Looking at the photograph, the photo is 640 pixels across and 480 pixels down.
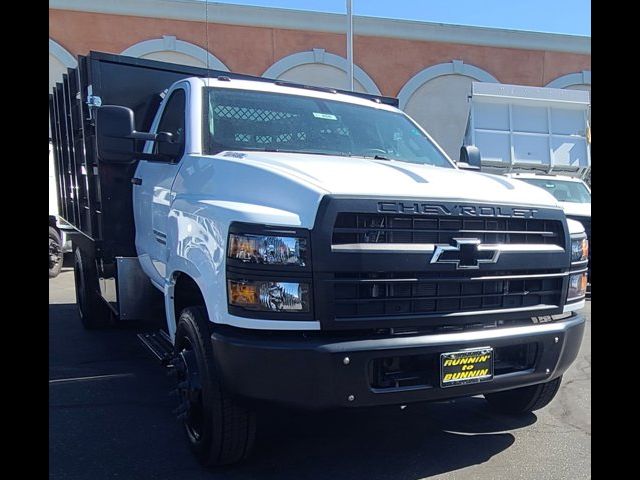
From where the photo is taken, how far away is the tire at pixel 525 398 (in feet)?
13.3

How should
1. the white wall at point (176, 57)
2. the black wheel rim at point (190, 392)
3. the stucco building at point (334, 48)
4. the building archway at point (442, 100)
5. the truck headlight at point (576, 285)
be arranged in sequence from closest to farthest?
the black wheel rim at point (190, 392)
the truck headlight at point (576, 285)
the stucco building at point (334, 48)
the white wall at point (176, 57)
the building archway at point (442, 100)

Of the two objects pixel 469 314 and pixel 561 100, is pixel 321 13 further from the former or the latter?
pixel 469 314

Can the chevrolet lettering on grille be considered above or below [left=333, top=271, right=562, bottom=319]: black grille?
above

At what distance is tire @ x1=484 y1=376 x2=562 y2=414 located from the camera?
404 centimetres

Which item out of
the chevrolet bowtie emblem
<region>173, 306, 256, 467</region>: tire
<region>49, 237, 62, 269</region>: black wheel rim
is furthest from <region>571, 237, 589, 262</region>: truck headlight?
<region>49, 237, 62, 269</region>: black wheel rim

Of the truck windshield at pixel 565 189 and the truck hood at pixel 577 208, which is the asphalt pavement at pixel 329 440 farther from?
the truck windshield at pixel 565 189

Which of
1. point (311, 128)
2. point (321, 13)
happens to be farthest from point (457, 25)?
point (311, 128)

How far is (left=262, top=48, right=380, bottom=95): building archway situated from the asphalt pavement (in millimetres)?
15125

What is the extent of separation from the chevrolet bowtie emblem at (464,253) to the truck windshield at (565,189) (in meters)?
8.46

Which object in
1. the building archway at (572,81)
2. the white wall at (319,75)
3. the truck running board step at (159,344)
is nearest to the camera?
the truck running board step at (159,344)

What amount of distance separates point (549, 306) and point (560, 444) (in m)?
1.00

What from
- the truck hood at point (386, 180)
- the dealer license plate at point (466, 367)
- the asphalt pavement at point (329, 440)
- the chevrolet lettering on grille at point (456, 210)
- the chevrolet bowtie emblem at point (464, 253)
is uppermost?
the truck hood at point (386, 180)

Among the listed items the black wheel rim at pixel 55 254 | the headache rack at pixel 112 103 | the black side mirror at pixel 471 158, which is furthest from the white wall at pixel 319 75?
the black side mirror at pixel 471 158

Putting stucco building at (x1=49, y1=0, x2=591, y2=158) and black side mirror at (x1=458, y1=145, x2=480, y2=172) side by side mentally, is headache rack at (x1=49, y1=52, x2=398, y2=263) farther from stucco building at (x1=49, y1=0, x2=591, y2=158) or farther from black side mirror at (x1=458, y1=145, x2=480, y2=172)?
stucco building at (x1=49, y1=0, x2=591, y2=158)
